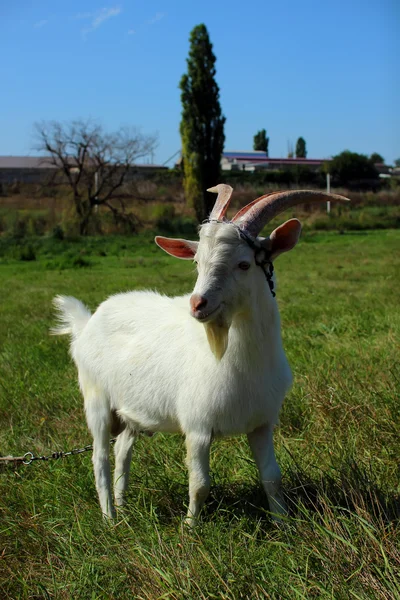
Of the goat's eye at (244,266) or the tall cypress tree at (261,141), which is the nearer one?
the goat's eye at (244,266)

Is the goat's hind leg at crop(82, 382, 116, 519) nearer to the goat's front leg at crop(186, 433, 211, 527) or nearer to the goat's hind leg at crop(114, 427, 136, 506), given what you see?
the goat's hind leg at crop(114, 427, 136, 506)

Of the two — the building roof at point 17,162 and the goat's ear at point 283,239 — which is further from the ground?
the building roof at point 17,162

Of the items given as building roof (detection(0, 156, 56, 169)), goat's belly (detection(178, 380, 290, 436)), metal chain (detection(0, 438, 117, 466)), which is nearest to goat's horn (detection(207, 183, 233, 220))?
goat's belly (detection(178, 380, 290, 436))

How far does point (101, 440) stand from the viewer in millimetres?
4305

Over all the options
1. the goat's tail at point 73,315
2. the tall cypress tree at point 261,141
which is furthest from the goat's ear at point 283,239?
the tall cypress tree at point 261,141

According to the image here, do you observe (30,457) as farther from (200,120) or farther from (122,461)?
(200,120)

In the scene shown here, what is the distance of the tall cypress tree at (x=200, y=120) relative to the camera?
1238 inches

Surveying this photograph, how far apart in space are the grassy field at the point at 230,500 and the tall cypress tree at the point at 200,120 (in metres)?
24.0

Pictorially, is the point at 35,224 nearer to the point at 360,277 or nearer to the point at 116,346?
the point at 360,277

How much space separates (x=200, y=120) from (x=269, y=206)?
29051 mm

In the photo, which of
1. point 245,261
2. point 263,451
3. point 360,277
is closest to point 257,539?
point 263,451

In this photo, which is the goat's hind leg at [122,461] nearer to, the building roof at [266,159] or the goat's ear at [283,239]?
the goat's ear at [283,239]

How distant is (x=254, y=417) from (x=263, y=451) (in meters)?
0.21

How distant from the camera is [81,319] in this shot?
4.86 metres
